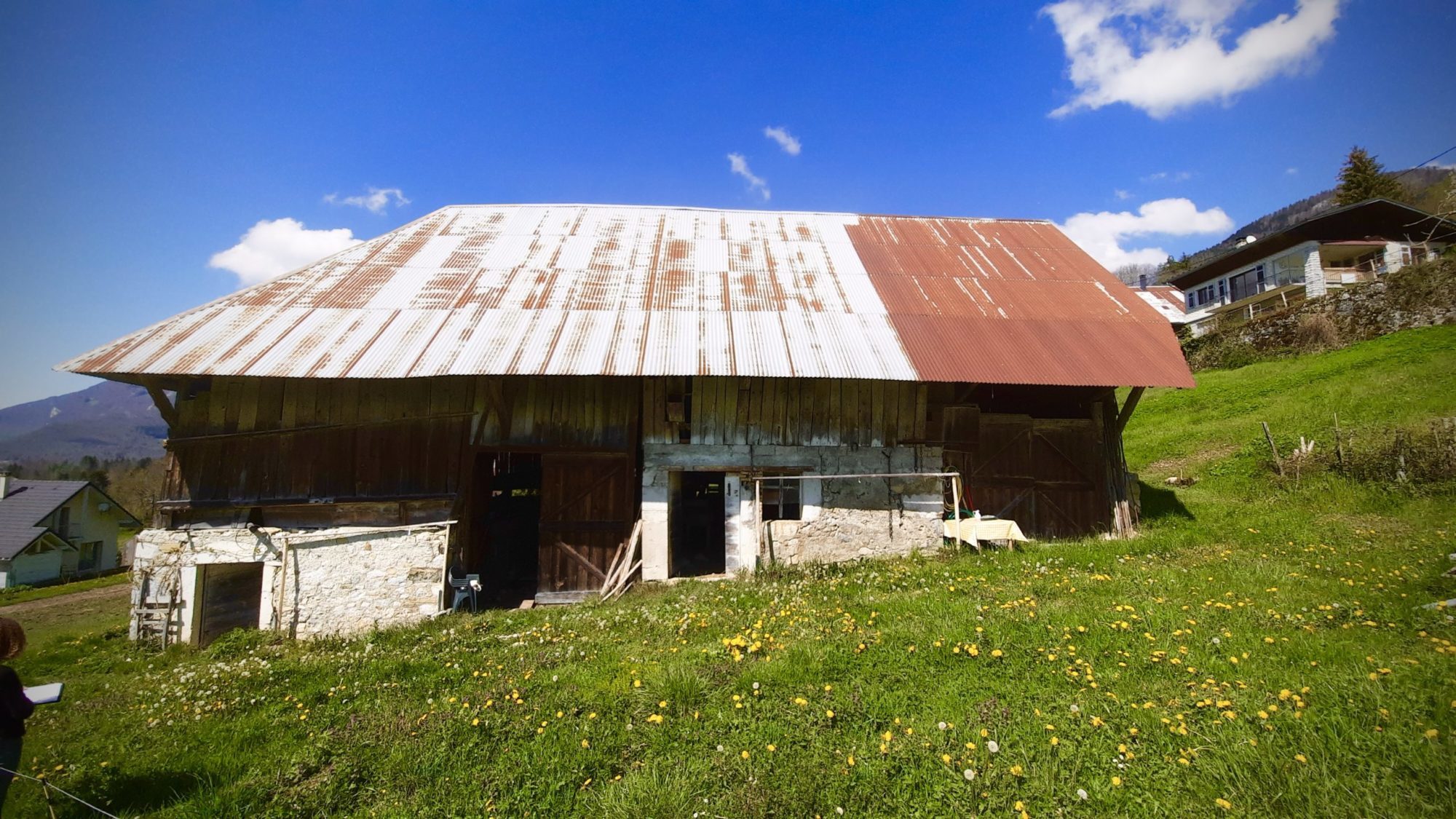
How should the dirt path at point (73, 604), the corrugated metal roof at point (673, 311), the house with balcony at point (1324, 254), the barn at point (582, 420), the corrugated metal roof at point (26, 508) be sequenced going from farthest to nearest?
1. the corrugated metal roof at point (26, 508)
2. the house with balcony at point (1324, 254)
3. the dirt path at point (73, 604)
4. the barn at point (582, 420)
5. the corrugated metal roof at point (673, 311)

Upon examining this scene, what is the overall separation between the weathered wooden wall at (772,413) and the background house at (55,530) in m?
47.1

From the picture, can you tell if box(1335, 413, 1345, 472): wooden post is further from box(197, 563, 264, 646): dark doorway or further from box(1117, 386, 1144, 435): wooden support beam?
box(197, 563, 264, 646): dark doorway

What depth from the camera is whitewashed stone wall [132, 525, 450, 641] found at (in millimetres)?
10750

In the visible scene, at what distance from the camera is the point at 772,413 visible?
1197 cm

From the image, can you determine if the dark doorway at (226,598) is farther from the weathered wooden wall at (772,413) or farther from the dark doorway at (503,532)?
the weathered wooden wall at (772,413)

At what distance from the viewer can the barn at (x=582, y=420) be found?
10.9 m

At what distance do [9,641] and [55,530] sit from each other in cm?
5147

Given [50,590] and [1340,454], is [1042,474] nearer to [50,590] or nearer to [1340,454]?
[1340,454]

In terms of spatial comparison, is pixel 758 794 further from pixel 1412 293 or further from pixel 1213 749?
pixel 1412 293

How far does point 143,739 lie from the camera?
6.25 meters

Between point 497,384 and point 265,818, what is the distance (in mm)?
7836

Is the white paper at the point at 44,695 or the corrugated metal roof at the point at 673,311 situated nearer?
the white paper at the point at 44,695

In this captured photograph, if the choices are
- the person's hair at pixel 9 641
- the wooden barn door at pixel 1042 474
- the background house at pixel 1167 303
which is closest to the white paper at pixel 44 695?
the person's hair at pixel 9 641

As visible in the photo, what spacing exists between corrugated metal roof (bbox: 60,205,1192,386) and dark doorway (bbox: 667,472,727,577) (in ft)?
16.0
